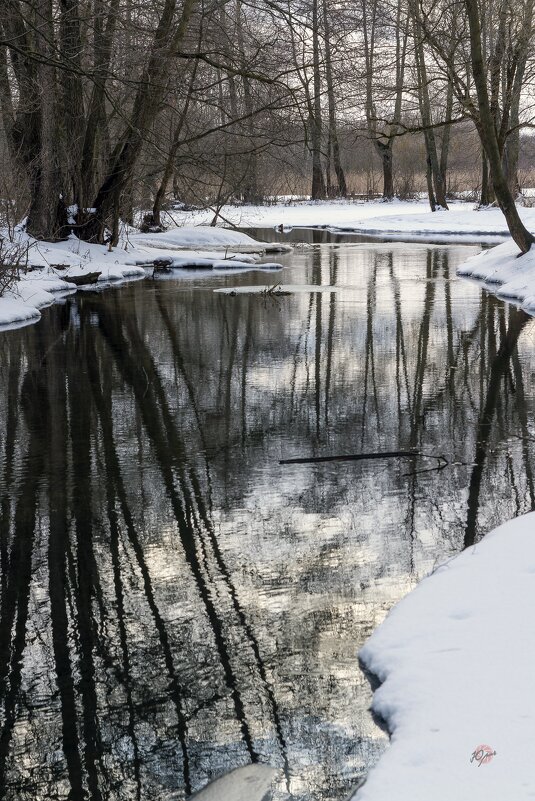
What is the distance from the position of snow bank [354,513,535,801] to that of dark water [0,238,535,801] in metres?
0.17

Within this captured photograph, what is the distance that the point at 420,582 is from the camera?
16.5ft

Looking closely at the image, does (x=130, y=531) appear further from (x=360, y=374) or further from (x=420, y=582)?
(x=360, y=374)

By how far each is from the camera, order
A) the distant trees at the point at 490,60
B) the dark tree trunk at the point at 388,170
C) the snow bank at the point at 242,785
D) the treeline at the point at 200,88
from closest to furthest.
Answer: the snow bank at the point at 242,785, the treeline at the point at 200,88, the distant trees at the point at 490,60, the dark tree trunk at the point at 388,170

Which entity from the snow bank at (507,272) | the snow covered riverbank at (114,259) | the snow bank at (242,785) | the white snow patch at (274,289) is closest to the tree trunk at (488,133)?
the snow bank at (507,272)

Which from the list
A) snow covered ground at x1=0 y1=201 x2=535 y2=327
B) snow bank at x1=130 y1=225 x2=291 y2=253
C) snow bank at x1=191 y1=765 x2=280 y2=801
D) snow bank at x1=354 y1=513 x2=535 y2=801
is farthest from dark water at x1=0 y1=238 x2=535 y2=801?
snow bank at x1=130 y1=225 x2=291 y2=253

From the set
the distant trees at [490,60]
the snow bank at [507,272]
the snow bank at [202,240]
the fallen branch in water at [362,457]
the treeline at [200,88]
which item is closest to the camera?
the fallen branch in water at [362,457]

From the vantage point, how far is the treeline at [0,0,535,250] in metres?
14.0

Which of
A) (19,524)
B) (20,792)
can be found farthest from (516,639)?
(19,524)

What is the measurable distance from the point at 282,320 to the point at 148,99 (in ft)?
24.0

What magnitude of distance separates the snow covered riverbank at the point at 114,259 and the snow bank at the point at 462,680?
10770mm

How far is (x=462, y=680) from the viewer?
3.87m

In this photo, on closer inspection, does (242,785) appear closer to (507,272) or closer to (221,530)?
(221,530)

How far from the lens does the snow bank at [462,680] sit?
319cm

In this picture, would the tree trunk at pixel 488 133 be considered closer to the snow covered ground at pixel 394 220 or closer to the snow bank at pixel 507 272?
the snow bank at pixel 507 272
